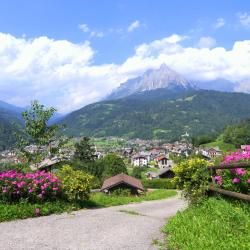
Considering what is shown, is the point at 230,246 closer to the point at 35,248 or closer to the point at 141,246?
the point at 141,246

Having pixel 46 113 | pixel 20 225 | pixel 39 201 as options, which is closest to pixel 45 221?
pixel 20 225

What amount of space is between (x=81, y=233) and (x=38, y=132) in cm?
2291

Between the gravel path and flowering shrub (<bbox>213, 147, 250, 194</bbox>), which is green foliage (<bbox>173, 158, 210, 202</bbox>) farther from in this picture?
A: the gravel path

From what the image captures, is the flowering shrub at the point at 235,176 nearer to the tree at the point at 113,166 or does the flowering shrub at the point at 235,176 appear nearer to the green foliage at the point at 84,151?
the tree at the point at 113,166

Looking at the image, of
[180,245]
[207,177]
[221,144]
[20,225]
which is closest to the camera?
[180,245]

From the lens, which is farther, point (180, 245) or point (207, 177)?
point (207, 177)

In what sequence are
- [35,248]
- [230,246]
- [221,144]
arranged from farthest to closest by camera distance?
[221,144] → [35,248] → [230,246]

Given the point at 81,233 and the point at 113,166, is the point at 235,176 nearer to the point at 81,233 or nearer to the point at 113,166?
the point at 81,233

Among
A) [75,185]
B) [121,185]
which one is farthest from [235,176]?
[121,185]

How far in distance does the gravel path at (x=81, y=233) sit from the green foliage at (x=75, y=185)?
3.14 m

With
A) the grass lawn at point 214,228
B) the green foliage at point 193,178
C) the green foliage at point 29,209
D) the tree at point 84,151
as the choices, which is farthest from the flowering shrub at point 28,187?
the tree at point 84,151

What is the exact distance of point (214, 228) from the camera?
9.15 m

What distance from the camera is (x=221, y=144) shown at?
195 metres

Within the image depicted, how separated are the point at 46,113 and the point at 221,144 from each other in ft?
559
